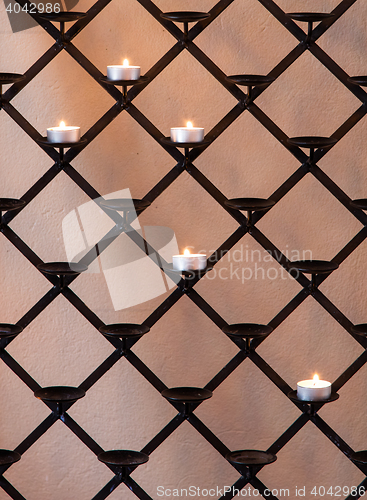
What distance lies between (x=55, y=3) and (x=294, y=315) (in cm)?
65

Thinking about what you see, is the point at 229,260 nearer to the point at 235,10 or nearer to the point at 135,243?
the point at 135,243

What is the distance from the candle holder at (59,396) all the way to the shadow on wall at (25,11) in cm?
58

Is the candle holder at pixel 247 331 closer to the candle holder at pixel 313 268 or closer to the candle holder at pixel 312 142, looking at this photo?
the candle holder at pixel 313 268

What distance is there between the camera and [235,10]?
101cm

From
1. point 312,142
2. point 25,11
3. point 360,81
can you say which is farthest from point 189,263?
point 25,11

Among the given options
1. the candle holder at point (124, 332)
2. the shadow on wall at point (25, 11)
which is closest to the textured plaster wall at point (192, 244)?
the shadow on wall at point (25, 11)

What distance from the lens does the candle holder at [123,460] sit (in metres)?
0.93

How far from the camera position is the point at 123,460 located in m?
0.94

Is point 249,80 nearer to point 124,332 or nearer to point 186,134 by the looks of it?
point 186,134

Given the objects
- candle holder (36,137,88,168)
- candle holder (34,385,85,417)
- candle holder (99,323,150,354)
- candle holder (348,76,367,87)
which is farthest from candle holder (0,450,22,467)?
candle holder (348,76,367,87)

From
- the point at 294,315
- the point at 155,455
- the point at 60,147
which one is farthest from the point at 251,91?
the point at 155,455

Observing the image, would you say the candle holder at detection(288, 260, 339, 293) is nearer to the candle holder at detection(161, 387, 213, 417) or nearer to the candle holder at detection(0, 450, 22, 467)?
the candle holder at detection(161, 387, 213, 417)

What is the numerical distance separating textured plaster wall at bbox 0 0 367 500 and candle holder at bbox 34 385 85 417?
114 mm

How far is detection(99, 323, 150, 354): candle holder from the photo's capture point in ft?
3.01
